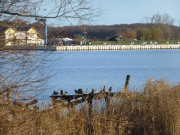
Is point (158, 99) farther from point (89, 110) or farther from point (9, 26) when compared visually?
point (9, 26)

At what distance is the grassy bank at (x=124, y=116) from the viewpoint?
296 inches

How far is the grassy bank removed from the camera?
752 centimetres

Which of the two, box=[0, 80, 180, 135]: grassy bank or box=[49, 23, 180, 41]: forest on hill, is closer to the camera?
box=[0, 80, 180, 135]: grassy bank

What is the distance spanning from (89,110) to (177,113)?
81.8 inches

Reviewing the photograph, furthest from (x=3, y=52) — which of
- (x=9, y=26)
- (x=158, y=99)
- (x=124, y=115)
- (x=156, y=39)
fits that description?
(x=156, y=39)

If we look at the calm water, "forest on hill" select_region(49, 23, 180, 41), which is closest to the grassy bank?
the calm water

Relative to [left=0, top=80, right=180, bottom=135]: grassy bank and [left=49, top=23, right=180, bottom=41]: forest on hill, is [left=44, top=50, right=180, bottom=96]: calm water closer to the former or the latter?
[left=0, top=80, right=180, bottom=135]: grassy bank

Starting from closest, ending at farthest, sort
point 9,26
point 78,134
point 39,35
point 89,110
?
1. point 9,26
2. point 39,35
3. point 78,134
4. point 89,110

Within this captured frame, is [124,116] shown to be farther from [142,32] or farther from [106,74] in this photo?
[142,32]

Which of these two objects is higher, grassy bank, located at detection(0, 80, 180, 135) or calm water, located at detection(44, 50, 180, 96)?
grassy bank, located at detection(0, 80, 180, 135)

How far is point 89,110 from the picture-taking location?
27.7 feet

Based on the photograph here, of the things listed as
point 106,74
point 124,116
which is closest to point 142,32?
point 106,74

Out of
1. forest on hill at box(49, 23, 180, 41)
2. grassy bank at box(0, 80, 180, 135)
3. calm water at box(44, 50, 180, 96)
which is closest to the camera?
grassy bank at box(0, 80, 180, 135)

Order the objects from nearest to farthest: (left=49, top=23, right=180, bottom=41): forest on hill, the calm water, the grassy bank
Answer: the grassy bank < the calm water < (left=49, top=23, right=180, bottom=41): forest on hill
